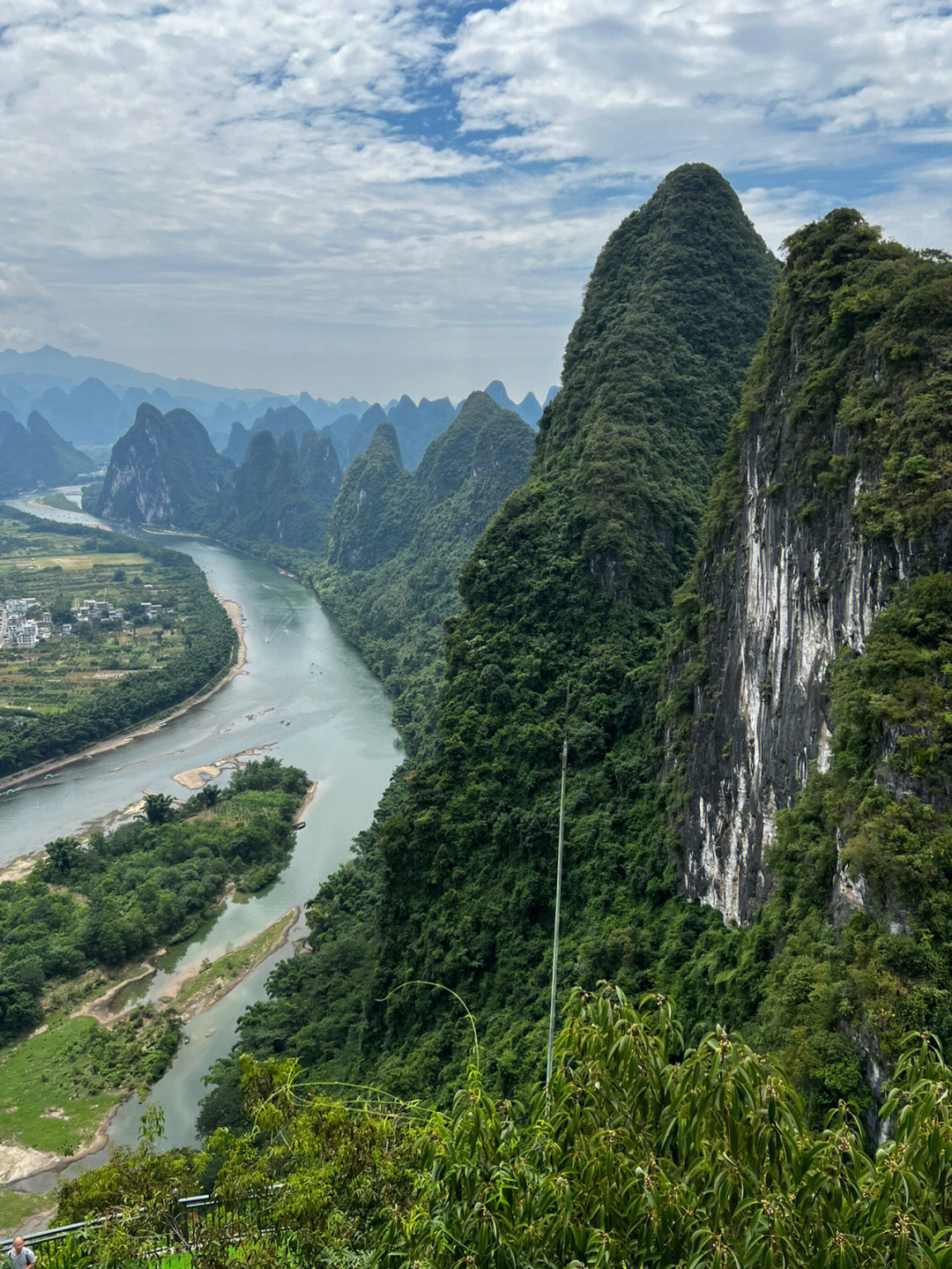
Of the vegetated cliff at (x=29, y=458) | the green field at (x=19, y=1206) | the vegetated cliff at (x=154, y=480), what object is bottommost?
the green field at (x=19, y=1206)

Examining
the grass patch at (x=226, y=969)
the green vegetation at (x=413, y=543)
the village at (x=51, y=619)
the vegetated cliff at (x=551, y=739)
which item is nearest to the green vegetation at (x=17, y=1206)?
the vegetated cliff at (x=551, y=739)

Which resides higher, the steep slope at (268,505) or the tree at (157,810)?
the steep slope at (268,505)

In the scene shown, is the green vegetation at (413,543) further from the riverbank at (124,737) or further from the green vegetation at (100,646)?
the green vegetation at (100,646)

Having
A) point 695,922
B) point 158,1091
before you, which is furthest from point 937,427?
point 158,1091

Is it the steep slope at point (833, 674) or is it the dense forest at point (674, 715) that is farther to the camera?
the dense forest at point (674, 715)

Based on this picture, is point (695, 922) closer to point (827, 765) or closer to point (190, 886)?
point (827, 765)

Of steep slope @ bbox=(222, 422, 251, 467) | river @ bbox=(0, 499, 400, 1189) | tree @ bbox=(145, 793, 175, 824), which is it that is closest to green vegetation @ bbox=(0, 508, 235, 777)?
river @ bbox=(0, 499, 400, 1189)

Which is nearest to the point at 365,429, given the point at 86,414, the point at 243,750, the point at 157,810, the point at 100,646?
the point at 100,646
